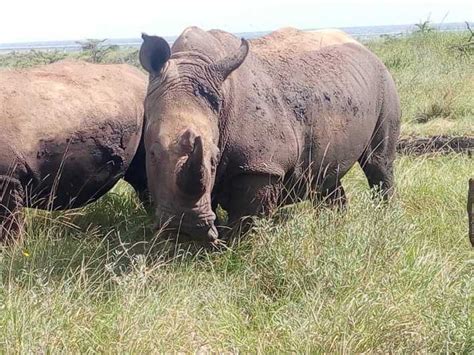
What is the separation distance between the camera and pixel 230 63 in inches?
188

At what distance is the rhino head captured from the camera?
4316 millimetres

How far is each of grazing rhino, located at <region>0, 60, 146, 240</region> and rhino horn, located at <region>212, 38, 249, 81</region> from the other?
1.15 m

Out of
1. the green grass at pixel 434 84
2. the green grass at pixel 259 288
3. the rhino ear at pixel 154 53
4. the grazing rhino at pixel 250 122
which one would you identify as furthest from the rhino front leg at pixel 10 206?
the green grass at pixel 434 84

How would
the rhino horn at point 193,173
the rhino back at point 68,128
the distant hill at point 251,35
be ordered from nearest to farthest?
the rhino horn at point 193,173, the rhino back at point 68,128, the distant hill at point 251,35

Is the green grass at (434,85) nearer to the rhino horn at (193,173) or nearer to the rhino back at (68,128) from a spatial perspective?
the rhino back at (68,128)

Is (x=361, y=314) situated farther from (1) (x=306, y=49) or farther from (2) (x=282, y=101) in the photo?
(1) (x=306, y=49)

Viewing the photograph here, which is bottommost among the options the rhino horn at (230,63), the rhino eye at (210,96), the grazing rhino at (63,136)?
the grazing rhino at (63,136)

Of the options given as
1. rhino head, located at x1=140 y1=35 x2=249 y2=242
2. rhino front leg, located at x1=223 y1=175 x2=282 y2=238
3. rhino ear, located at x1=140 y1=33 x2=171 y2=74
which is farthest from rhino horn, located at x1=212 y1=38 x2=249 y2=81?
rhino front leg, located at x1=223 y1=175 x2=282 y2=238

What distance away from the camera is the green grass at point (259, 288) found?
361 centimetres

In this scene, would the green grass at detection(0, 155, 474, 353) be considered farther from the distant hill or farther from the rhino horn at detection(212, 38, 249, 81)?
the distant hill

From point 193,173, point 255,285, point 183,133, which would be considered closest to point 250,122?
point 183,133

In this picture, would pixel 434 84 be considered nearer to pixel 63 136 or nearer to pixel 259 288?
pixel 63 136

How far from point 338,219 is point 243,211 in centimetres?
59

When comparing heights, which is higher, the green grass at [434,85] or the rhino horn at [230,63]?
the rhino horn at [230,63]
